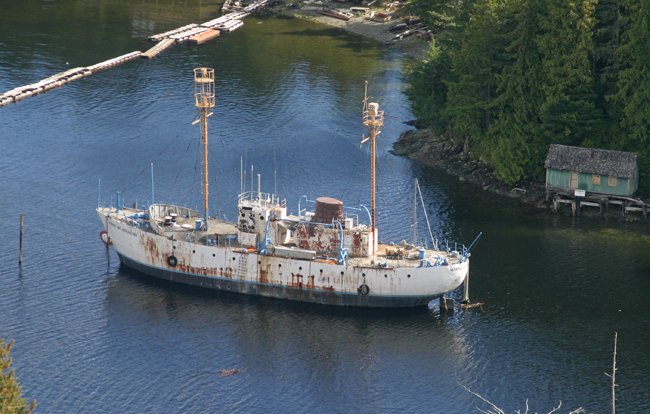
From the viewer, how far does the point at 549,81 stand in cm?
15125

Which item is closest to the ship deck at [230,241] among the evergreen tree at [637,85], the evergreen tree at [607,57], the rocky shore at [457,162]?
the rocky shore at [457,162]

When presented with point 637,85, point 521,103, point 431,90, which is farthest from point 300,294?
point 431,90

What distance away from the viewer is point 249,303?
124m

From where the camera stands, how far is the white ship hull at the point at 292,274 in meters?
122

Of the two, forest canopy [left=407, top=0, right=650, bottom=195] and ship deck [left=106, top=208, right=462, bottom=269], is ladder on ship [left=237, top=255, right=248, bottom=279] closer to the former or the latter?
ship deck [left=106, top=208, right=462, bottom=269]

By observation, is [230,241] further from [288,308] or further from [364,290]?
[364,290]

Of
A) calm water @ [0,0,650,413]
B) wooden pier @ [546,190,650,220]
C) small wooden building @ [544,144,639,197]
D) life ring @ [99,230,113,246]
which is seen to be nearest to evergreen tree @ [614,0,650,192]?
small wooden building @ [544,144,639,197]

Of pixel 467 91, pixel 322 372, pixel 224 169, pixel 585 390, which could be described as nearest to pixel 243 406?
pixel 322 372

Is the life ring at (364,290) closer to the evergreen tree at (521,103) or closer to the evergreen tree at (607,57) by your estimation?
the evergreen tree at (521,103)

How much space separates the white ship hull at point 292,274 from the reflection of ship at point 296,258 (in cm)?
9

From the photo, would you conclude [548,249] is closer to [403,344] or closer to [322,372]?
[403,344]

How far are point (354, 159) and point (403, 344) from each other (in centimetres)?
4928

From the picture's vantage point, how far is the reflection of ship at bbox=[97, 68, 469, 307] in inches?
4818

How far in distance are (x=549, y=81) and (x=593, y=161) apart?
36.1 feet
